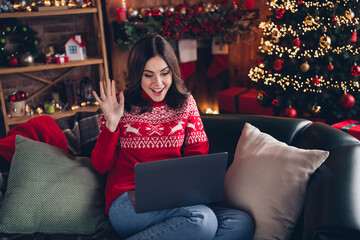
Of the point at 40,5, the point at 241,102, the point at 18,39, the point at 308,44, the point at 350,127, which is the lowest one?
the point at 350,127

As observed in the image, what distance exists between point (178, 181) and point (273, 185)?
0.41 metres

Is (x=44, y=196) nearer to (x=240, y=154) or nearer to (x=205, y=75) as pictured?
(x=240, y=154)

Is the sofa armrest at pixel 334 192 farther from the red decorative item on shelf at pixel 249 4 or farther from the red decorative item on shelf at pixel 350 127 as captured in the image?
the red decorative item on shelf at pixel 249 4

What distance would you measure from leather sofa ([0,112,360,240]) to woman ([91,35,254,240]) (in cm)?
18

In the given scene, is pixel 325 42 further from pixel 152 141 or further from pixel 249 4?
pixel 152 141

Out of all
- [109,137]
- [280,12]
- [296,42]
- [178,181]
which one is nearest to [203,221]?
[178,181]

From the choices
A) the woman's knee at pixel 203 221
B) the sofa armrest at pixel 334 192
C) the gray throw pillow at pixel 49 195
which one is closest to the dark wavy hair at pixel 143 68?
the gray throw pillow at pixel 49 195

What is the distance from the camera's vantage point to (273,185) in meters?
1.48

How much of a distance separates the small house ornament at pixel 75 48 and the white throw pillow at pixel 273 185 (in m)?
2.28

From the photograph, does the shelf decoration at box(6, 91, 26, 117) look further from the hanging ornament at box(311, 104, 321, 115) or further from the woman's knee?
the hanging ornament at box(311, 104, 321, 115)

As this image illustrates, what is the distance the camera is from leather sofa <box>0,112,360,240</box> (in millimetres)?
1196

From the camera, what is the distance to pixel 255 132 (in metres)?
1.73

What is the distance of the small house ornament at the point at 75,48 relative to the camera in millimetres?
3352

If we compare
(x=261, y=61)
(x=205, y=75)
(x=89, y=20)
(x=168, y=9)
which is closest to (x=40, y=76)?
(x=89, y=20)
